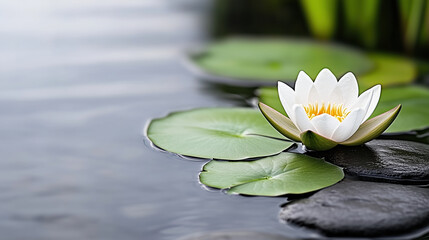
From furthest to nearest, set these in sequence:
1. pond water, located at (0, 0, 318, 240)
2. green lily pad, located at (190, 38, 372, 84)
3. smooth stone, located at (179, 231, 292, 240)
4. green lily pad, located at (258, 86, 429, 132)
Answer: green lily pad, located at (190, 38, 372, 84) → green lily pad, located at (258, 86, 429, 132) → pond water, located at (0, 0, 318, 240) → smooth stone, located at (179, 231, 292, 240)

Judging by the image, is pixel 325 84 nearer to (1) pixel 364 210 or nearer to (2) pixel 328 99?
(2) pixel 328 99

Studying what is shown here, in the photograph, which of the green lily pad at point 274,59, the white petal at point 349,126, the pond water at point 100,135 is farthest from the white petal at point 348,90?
the green lily pad at point 274,59

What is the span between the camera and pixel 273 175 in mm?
1382

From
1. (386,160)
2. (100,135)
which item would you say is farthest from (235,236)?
(100,135)

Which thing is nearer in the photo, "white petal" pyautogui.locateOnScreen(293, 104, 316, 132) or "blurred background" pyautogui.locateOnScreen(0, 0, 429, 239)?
"blurred background" pyautogui.locateOnScreen(0, 0, 429, 239)

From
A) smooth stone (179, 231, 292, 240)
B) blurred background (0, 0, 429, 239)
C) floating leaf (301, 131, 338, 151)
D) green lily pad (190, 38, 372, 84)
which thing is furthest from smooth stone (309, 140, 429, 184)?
green lily pad (190, 38, 372, 84)

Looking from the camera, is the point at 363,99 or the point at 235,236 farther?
the point at 363,99

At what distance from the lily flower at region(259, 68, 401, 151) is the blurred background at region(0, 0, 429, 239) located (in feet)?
0.69

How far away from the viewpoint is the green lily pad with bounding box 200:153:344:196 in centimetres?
132

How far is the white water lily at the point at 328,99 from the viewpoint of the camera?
1.44m

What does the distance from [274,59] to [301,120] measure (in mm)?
1184

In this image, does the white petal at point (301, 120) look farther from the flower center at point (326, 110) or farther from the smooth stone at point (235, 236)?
the smooth stone at point (235, 236)

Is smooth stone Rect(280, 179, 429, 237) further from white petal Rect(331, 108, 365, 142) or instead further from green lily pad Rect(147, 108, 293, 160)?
green lily pad Rect(147, 108, 293, 160)

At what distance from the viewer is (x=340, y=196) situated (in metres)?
1.27
